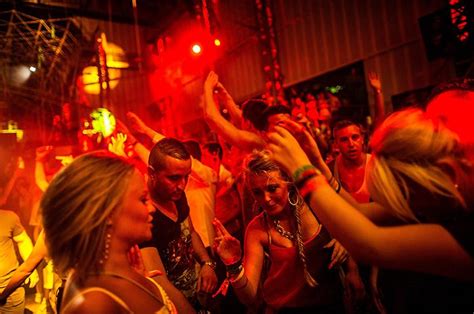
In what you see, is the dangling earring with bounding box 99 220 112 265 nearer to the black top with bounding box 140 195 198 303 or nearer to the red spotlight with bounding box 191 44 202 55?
the black top with bounding box 140 195 198 303

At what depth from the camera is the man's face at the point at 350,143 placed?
13.4 ft

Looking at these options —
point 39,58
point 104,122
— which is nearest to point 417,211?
point 104,122

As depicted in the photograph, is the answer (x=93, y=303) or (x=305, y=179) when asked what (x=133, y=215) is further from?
(x=305, y=179)

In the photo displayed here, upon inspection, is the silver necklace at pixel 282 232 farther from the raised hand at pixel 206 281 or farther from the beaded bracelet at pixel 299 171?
the beaded bracelet at pixel 299 171

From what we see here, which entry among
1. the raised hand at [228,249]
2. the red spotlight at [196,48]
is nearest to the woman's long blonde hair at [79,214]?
the raised hand at [228,249]

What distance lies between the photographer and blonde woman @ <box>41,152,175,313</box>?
1509 mm

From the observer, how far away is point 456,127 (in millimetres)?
1758

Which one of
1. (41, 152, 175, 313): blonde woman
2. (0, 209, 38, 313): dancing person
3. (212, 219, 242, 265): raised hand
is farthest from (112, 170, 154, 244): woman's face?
(0, 209, 38, 313): dancing person

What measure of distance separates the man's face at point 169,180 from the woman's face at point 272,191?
0.66m

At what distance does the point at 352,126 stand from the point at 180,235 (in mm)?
2429

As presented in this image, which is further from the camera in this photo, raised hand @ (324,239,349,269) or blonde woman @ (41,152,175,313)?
raised hand @ (324,239,349,269)

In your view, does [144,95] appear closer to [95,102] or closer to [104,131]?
[95,102]

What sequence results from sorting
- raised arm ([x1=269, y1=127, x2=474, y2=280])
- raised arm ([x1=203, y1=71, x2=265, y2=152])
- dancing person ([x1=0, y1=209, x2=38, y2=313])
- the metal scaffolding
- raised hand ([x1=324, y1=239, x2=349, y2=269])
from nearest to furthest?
raised arm ([x1=269, y1=127, x2=474, y2=280]) < raised hand ([x1=324, y1=239, x2=349, y2=269]) < raised arm ([x1=203, y1=71, x2=265, y2=152]) < dancing person ([x1=0, y1=209, x2=38, y2=313]) < the metal scaffolding

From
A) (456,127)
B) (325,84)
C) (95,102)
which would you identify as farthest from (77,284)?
(95,102)
